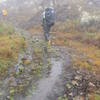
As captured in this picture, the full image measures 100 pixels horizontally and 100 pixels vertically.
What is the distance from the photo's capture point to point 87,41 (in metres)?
15.1

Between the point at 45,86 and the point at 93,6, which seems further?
the point at 93,6

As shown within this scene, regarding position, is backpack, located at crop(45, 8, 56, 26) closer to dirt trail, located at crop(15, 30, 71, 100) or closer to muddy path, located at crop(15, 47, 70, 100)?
dirt trail, located at crop(15, 30, 71, 100)

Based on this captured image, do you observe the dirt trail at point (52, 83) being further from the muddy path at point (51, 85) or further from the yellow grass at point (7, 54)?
the yellow grass at point (7, 54)

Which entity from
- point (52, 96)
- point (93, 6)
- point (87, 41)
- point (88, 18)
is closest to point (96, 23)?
point (88, 18)

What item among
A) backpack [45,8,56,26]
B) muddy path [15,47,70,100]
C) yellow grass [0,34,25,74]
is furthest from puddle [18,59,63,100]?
backpack [45,8,56,26]

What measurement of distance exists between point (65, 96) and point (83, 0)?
2291 cm

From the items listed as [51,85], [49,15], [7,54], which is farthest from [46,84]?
[49,15]

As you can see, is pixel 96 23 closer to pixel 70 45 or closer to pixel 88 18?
pixel 88 18

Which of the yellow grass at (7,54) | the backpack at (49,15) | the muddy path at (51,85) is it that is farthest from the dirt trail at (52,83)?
the backpack at (49,15)

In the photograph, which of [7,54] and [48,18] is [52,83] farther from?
[48,18]

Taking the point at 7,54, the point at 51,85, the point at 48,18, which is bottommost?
the point at 51,85

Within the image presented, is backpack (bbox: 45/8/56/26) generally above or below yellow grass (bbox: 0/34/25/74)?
above

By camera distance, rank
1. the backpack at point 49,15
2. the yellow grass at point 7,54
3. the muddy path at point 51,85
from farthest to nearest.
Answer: the backpack at point 49,15 < the yellow grass at point 7,54 < the muddy path at point 51,85

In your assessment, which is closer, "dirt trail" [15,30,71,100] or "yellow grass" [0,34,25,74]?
"dirt trail" [15,30,71,100]
